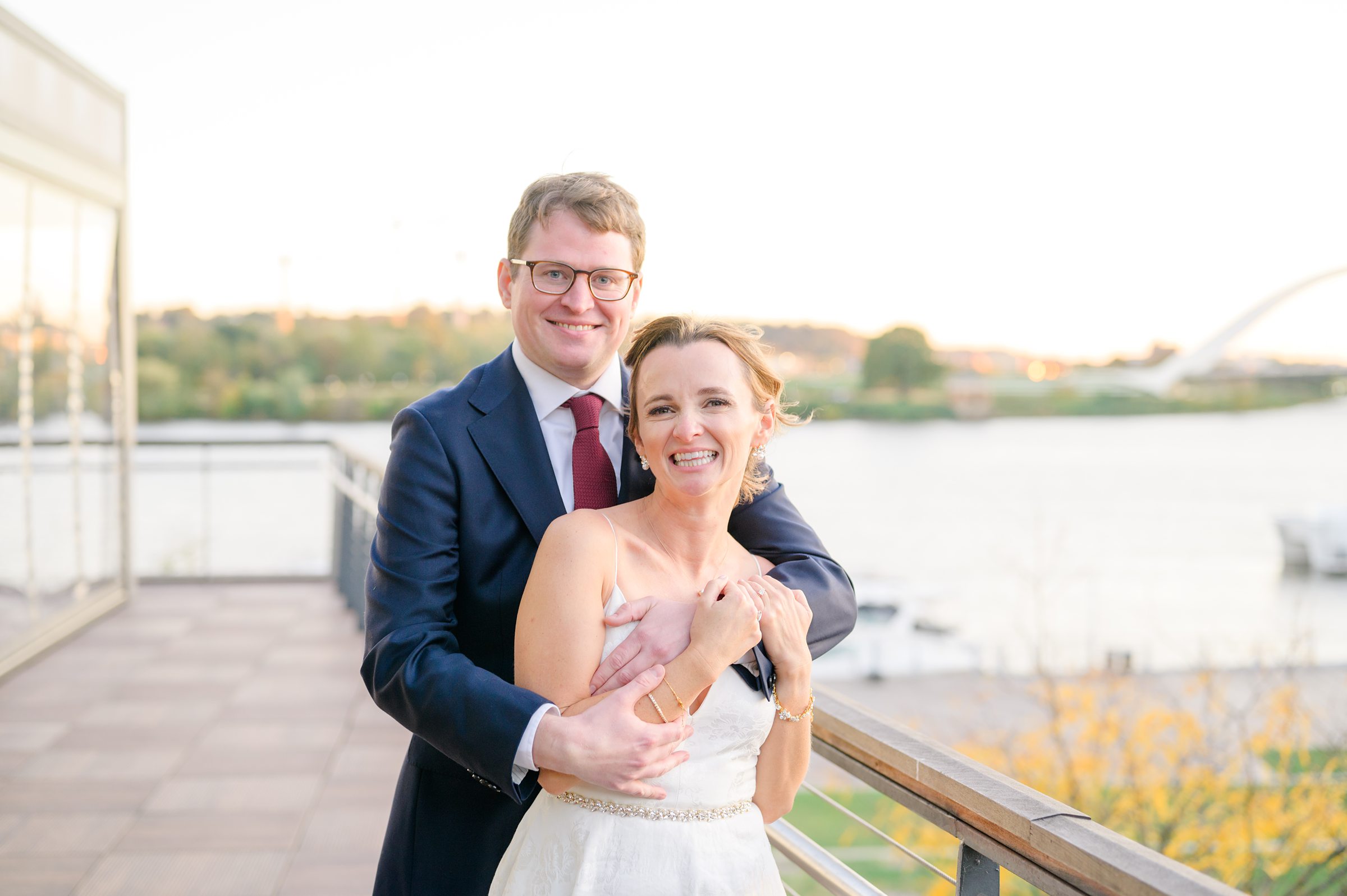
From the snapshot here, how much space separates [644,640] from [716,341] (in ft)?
1.28

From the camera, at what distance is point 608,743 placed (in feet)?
3.65

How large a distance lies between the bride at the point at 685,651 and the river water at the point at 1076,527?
1473 cm

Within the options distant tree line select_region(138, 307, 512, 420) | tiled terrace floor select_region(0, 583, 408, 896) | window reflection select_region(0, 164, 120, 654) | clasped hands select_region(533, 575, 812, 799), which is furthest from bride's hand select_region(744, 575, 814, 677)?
distant tree line select_region(138, 307, 512, 420)

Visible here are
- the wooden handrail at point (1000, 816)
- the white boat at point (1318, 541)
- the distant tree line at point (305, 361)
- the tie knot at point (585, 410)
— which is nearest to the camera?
the wooden handrail at point (1000, 816)

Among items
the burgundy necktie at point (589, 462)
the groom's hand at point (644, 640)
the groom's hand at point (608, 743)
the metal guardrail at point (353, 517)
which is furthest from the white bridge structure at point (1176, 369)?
the groom's hand at point (608, 743)

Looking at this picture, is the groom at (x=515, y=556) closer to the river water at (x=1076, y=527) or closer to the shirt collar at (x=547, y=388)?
the shirt collar at (x=547, y=388)

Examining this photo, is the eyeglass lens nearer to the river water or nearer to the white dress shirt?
the white dress shirt

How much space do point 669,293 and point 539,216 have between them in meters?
0.34

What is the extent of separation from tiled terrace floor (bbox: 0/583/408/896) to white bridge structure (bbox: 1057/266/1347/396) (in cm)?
3842

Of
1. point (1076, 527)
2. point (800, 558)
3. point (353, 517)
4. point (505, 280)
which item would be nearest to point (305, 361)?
point (353, 517)

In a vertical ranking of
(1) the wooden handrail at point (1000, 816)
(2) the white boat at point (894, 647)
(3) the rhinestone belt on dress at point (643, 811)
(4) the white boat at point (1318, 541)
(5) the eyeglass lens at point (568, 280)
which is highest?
(5) the eyeglass lens at point (568, 280)

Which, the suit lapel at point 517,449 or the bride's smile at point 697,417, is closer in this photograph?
the bride's smile at point 697,417

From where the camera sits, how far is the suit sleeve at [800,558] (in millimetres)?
1361

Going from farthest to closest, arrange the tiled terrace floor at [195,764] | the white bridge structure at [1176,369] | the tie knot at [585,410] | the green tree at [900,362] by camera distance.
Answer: the white bridge structure at [1176,369]
the green tree at [900,362]
the tiled terrace floor at [195,764]
the tie knot at [585,410]
